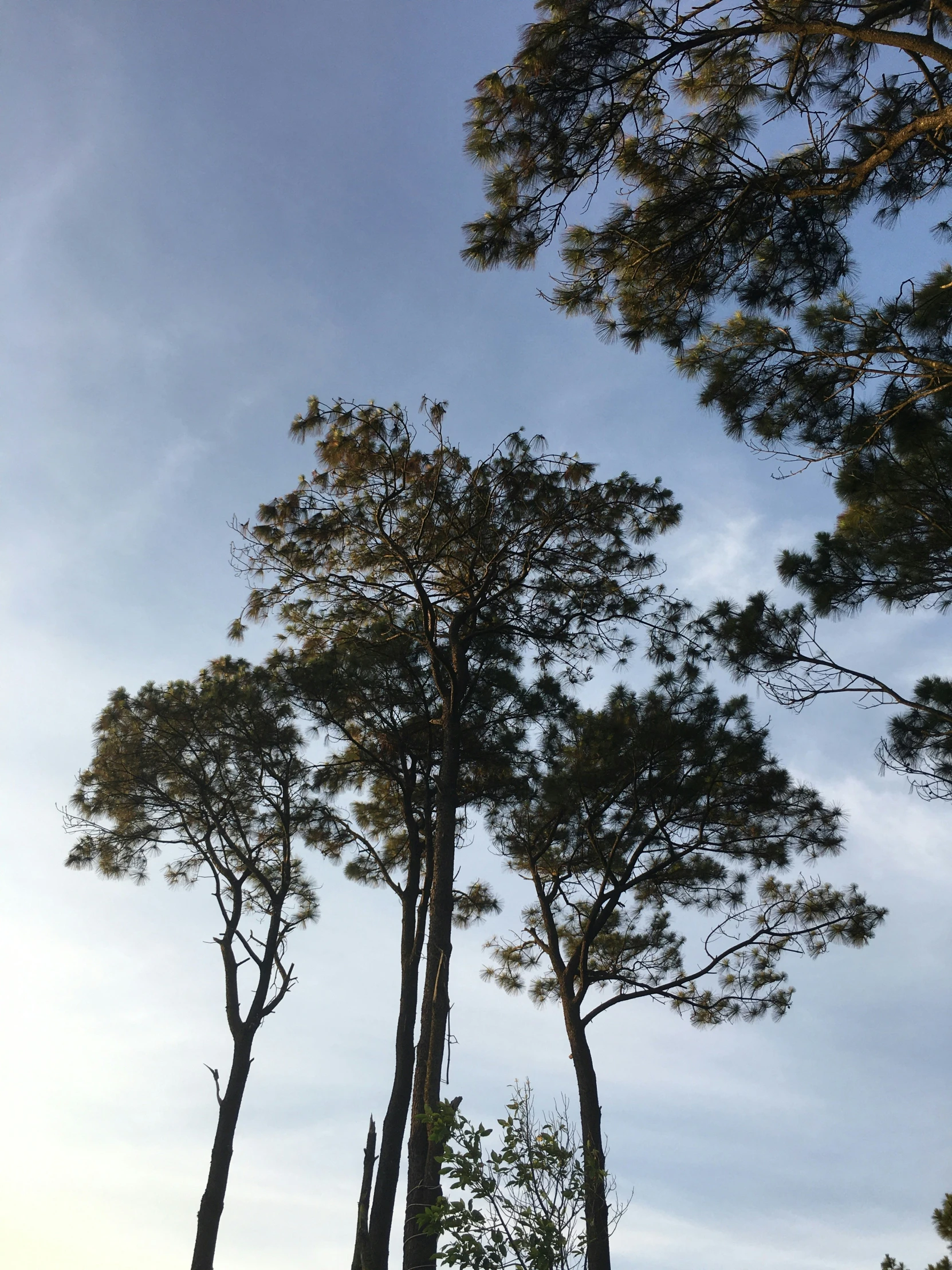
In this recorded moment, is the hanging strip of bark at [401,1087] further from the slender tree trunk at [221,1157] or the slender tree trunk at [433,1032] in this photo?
the slender tree trunk at [221,1157]

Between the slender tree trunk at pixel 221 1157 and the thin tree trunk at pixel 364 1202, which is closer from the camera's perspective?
the thin tree trunk at pixel 364 1202

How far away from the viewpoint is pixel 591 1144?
29.1 ft

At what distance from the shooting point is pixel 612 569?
10.4 m

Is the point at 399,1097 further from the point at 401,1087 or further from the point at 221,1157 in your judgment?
the point at 221,1157

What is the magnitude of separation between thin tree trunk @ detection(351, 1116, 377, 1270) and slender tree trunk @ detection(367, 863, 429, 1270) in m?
0.08

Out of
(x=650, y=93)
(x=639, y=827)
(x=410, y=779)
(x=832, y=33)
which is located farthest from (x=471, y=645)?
(x=832, y=33)

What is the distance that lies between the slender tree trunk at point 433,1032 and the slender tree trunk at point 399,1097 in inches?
38.8

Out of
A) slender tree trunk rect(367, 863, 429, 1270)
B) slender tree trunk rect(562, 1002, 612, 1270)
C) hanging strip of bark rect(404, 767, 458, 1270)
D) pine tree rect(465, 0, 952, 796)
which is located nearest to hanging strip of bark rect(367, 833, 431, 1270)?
slender tree trunk rect(367, 863, 429, 1270)

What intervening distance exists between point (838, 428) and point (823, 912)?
5.92 m

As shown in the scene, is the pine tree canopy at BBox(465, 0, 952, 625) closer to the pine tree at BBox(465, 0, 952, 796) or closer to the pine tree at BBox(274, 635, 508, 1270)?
the pine tree at BBox(465, 0, 952, 796)

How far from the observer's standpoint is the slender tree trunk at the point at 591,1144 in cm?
586

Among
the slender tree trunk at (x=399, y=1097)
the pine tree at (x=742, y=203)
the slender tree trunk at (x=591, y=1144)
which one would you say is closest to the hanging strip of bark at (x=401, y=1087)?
the slender tree trunk at (x=399, y=1097)

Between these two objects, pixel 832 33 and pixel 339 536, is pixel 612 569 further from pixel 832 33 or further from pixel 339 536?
pixel 832 33

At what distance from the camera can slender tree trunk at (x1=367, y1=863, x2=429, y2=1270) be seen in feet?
27.3
